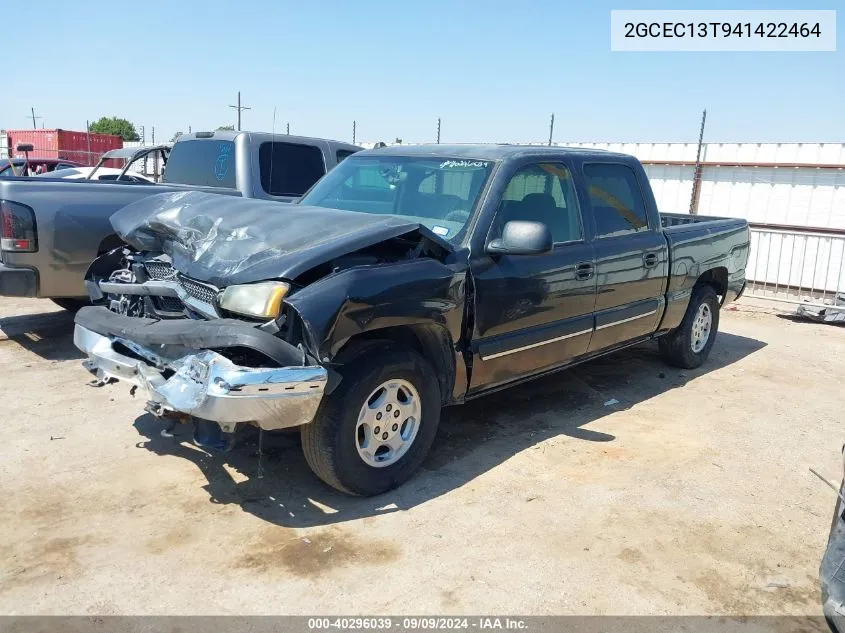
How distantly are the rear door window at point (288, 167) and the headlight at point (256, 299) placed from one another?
389 centimetres

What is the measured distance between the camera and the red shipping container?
2700cm

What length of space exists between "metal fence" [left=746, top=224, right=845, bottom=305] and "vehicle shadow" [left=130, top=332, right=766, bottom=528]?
4.90 m

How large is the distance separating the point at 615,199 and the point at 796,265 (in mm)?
7100

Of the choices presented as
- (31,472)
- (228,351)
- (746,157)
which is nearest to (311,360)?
(228,351)

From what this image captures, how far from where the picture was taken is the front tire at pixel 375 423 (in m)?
3.51

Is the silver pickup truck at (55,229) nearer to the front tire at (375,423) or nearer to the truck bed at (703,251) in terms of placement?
the front tire at (375,423)

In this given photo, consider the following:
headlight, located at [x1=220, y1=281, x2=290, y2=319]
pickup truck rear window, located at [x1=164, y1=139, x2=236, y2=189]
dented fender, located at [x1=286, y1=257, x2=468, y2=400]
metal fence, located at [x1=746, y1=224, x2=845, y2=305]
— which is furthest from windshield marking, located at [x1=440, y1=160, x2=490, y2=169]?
metal fence, located at [x1=746, y1=224, x2=845, y2=305]

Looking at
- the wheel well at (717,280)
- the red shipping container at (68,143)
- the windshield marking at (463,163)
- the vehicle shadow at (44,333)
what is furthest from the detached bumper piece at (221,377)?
the red shipping container at (68,143)

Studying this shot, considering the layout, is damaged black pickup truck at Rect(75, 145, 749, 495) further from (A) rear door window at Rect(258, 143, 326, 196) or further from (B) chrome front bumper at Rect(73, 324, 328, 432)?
(A) rear door window at Rect(258, 143, 326, 196)

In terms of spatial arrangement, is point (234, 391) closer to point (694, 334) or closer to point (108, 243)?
point (108, 243)

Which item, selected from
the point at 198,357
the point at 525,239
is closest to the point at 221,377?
the point at 198,357

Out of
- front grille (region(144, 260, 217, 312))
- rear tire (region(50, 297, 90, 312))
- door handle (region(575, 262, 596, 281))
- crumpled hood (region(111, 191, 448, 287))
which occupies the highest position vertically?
crumpled hood (region(111, 191, 448, 287))

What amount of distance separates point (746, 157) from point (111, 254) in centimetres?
1100

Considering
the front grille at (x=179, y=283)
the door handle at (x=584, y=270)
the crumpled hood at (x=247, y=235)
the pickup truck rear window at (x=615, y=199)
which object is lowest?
the front grille at (x=179, y=283)
